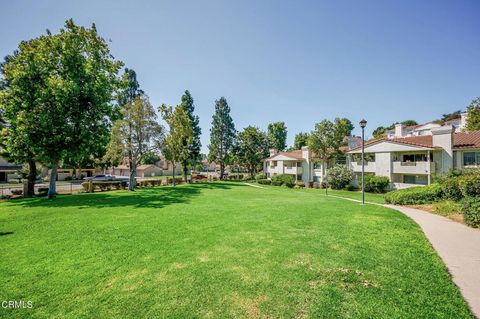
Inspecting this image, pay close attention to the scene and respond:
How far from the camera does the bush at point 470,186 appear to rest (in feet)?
39.3

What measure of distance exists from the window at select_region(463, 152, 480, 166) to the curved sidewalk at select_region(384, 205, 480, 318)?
17229 mm

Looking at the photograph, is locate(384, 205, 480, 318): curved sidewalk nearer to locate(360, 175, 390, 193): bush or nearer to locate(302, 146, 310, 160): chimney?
locate(360, 175, 390, 193): bush

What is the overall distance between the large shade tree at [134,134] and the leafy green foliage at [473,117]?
A: 45.1 metres

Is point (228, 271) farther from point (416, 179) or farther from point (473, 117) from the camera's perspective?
point (473, 117)

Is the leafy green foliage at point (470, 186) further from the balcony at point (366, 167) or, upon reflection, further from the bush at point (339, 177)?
the bush at point (339, 177)

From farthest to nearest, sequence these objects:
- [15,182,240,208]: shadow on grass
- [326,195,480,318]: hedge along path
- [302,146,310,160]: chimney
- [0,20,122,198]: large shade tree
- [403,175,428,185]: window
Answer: [302,146,310,160]: chimney, [403,175,428,185]: window, [0,20,122,198]: large shade tree, [15,182,240,208]: shadow on grass, [326,195,480,318]: hedge along path

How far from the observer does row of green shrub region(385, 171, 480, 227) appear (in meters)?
9.52

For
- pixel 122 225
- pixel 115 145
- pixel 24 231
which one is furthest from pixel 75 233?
pixel 115 145

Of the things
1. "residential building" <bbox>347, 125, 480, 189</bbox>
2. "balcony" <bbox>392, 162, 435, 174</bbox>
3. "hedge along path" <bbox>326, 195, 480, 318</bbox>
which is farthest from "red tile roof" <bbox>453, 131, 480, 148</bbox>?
"hedge along path" <bbox>326, 195, 480, 318</bbox>

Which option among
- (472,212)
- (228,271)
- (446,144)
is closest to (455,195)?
(472,212)

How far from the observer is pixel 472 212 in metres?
9.38

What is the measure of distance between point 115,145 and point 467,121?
5159cm

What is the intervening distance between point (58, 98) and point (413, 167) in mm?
36483

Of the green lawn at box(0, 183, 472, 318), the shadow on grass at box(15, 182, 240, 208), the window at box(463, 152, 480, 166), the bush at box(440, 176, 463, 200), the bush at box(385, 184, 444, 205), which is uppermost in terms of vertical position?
the window at box(463, 152, 480, 166)
